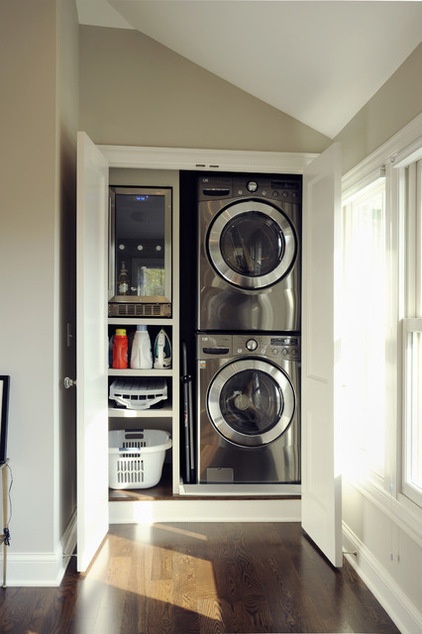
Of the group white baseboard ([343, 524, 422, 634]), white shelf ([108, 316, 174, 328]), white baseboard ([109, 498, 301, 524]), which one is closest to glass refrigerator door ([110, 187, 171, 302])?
white shelf ([108, 316, 174, 328])

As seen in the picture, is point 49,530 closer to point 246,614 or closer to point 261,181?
point 246,614

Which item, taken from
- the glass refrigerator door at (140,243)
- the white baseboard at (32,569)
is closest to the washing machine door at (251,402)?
the glass refrigerator door at (140,243)

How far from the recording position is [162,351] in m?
3.35

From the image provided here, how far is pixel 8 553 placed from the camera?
96.5 inches

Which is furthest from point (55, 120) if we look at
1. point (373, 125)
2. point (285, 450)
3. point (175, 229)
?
point (285, 450)

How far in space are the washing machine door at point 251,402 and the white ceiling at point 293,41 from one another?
148cm

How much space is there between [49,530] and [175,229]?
1.78 m

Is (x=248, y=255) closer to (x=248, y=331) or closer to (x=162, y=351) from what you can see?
(x=248, y=331)

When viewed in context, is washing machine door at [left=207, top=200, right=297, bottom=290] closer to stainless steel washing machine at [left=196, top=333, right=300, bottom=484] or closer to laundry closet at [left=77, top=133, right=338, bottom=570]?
laundry closet at [left=77, top=133, right=338, bottom=570]

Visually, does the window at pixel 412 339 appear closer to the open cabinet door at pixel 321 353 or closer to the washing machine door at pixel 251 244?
the open cabinet door at pixel 321 353

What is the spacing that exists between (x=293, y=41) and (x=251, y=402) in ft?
6.47

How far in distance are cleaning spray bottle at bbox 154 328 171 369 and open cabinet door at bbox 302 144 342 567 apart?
85 cm

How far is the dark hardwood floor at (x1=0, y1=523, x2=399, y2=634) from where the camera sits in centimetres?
212

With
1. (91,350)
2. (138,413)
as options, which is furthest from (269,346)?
(91,350)
